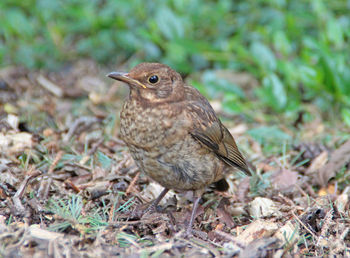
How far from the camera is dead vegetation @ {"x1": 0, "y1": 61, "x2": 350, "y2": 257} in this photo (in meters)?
3.40

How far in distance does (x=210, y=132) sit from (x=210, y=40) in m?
3.62

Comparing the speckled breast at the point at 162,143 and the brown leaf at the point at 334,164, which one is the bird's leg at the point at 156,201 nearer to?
the speckled breast at the point at 162,143

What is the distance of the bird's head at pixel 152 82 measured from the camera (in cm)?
396

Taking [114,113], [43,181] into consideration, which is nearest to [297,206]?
[43,181]

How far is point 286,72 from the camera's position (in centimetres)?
662

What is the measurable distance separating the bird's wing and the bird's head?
20 cm

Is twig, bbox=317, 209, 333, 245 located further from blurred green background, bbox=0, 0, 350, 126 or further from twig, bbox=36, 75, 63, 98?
twig, bbox=36, 75, 63, 98

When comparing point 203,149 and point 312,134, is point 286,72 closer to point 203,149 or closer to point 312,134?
point 312,134

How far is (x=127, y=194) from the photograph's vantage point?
14.6 feet

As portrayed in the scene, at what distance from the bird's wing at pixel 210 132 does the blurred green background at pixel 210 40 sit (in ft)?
6.55

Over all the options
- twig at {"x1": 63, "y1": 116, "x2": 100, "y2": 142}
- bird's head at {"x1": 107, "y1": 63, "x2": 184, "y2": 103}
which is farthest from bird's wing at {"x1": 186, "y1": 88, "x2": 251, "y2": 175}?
twig at {"x1": 63, "y1": 116, "x2": 100, "y2": 142}

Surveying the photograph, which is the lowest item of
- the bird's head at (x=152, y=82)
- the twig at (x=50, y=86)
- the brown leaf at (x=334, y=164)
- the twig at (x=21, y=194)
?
the twig at (x=21, y=194)

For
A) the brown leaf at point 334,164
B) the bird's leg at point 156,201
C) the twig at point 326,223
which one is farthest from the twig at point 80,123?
the twig at point 326,223

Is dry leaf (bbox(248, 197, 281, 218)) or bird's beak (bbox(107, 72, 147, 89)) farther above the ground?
bird's beak (bbox(107, 72, 147, 89))
